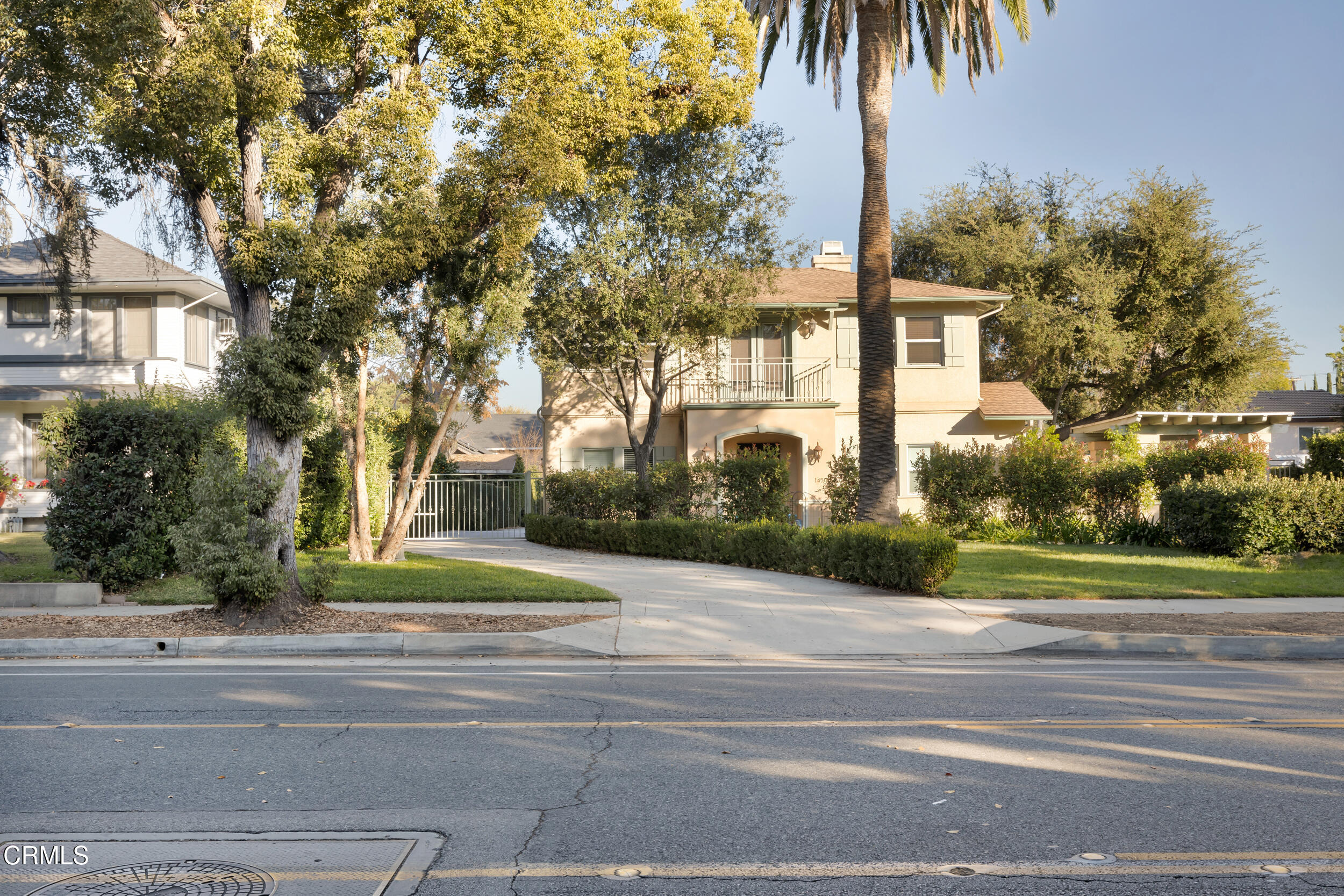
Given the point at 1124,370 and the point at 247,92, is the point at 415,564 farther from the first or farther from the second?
the point at 1124,370

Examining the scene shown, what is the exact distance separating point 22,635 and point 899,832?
1005cm

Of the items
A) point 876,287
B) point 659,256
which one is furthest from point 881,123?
point 659,256

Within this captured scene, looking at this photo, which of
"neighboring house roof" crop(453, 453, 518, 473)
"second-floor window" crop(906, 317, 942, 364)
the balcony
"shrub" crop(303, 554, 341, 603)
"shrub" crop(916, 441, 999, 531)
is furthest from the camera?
"neighboring house roof" crop(453, 453, 518, 473)

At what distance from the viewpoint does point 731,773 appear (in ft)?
17.9

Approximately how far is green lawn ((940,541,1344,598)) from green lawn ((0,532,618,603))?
5780 mm

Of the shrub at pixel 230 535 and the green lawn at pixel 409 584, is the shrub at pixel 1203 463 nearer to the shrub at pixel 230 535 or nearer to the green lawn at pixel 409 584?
the green lawn at pixel 409 584

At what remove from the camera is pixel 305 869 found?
4020 millimetres

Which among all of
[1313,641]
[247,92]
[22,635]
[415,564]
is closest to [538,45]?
[247,92]

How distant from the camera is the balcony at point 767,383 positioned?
26.2 metres

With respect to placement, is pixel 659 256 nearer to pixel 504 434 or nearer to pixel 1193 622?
pixel 1193 622

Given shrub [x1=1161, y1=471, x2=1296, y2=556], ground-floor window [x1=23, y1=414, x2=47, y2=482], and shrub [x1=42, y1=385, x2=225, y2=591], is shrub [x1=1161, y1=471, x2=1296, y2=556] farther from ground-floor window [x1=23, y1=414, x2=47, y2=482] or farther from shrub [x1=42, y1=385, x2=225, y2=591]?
ground-floor window [x1=23, y1=414, x2=47, y2=482]

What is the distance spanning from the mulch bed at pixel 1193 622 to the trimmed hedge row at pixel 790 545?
1.74m

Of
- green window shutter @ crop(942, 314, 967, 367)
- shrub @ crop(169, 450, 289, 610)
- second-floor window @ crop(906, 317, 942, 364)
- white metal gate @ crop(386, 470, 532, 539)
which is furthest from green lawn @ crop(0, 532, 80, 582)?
green window shutter @ crop(942, 314, 967, 367)

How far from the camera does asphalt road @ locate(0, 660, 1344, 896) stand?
13.5ft
